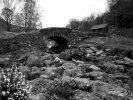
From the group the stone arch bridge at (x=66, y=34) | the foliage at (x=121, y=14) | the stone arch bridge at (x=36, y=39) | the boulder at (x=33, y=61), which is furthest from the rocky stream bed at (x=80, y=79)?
the foliage at (x=121, y=14)

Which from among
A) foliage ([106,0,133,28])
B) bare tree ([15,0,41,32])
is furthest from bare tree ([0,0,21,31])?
foliage ([106,0,133,28])

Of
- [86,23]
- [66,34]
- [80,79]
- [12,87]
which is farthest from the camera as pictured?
[86,23]

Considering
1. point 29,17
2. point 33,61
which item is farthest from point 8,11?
point 33,61

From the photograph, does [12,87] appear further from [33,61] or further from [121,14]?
[121,14]

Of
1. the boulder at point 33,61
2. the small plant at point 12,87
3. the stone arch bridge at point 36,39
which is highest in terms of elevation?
the stone arch bridge at point 36,39

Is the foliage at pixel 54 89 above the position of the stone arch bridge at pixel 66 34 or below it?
below

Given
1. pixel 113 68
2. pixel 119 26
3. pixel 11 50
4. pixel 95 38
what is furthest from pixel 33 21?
pixel 113 68

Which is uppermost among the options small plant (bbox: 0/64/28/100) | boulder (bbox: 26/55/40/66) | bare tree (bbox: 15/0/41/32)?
bare tree (bbox: 15/0/41/32)

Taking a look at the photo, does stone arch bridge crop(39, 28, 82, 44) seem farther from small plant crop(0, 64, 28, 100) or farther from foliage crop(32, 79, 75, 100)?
small plant crop(0, 64, 28, 100)

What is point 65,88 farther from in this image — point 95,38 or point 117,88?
point 95,38

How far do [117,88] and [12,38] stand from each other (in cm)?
1011

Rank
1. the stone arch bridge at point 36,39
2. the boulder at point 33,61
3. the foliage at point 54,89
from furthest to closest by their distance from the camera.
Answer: the stone arch bridge at point 36,39, the boulder at point 33,61, the foliage at point 54,89

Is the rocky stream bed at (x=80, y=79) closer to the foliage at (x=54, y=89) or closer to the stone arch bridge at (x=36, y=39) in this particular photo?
the foliage at (x=54, y=89)

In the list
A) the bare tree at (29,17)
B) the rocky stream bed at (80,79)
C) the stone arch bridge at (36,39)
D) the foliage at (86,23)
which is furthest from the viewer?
the foliage at (86,23)
